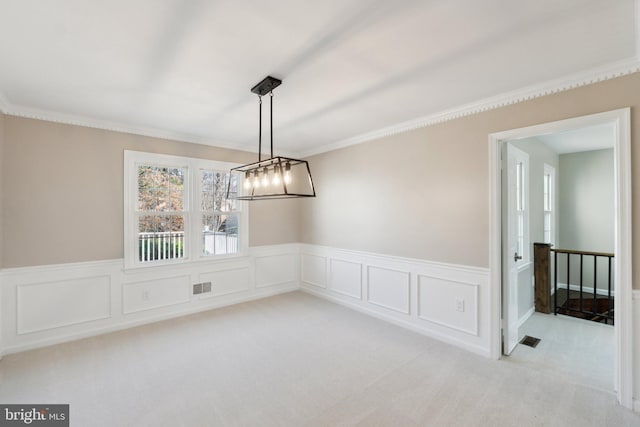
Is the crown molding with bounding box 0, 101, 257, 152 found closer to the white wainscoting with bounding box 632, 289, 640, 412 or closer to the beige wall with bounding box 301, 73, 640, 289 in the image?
the beige wall with bounding box 301, 73, 640, 289

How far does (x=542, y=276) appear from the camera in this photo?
165 inches

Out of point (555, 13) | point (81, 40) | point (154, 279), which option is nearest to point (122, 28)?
point (81, 40)

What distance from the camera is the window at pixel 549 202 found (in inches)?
198

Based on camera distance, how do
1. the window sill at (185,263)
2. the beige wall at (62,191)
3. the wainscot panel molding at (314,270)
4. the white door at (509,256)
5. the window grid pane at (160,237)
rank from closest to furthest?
1. the white door at (509,256)
2. the beige wall at (62,191)
3. the window sill at (185,263)
4. the window grid pane at (160,237)
5. the wainscot panel molding at (314,270)

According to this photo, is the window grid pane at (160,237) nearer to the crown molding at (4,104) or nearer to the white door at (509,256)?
the crown molding at (4,104)

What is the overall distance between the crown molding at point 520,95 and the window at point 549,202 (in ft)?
9.87

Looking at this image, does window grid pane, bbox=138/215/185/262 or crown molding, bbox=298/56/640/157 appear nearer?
crown molding, bbox=298/56/640/157

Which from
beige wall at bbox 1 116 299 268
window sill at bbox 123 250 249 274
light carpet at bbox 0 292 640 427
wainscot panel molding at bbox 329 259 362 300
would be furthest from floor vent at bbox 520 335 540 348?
beige wall at bbox 1 116 299 268

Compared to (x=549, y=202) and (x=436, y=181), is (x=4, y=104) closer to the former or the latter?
(x=436, y=181)

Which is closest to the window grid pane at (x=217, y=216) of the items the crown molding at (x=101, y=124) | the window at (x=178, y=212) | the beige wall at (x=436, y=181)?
the window at (x=178, y=212)

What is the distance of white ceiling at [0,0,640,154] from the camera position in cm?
159

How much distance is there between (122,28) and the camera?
1.73 metres

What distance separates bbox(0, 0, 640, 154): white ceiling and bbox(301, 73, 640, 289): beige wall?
10.2 inches

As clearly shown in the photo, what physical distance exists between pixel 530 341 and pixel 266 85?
3894 mm
